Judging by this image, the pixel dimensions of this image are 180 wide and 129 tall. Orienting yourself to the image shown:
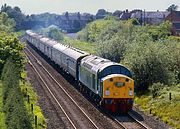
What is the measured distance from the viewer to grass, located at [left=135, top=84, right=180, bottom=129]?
29938 mm

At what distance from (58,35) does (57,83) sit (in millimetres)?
94010

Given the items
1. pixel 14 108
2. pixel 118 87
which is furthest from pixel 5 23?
pixel 14 108

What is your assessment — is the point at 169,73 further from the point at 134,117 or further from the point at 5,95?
the point at 5,95

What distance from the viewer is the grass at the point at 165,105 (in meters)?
29.9

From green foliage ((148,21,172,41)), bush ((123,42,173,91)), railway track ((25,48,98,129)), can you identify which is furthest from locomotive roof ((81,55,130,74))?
green foliage ((148,21,172,41))

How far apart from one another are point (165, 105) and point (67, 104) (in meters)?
8.08

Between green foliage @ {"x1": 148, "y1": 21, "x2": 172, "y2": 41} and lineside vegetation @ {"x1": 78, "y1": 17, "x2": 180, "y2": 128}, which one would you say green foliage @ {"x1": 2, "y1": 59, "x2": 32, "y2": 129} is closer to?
lineside vegetation @ {"x1": 78, "y1": 17, "x2": 180, "y2": 128}

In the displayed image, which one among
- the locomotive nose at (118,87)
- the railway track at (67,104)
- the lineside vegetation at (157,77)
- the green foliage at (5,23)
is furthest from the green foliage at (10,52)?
the green foliage at (5,23)

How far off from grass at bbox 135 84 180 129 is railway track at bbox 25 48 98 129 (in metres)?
5.41

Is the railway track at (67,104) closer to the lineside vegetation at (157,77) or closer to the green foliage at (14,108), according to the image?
the green foliage at (14,108)

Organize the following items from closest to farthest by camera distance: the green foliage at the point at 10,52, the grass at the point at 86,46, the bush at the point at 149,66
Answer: the bush at the point at 149,66
the green foliage at the point at 10,52
the grass at the point at 86,46

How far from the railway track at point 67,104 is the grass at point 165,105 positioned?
5.41 meters

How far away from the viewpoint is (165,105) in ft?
107

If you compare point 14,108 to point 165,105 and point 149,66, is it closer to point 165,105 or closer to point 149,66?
point 165,105
